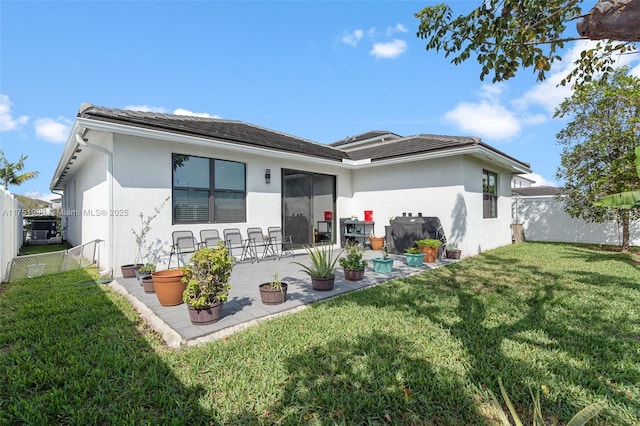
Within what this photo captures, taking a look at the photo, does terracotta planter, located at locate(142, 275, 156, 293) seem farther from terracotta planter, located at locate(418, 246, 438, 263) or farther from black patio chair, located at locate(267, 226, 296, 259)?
terracotta planter, located at locate(418, 246, 438, 263)

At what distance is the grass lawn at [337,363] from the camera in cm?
226

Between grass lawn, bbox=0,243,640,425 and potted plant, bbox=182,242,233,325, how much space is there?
1.71ft

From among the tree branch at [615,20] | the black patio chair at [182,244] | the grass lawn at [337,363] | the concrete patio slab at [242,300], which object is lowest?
the grass lawn at [337,363]

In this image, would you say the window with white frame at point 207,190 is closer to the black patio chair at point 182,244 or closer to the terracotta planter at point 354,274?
→ the black patio chair at point 182,244

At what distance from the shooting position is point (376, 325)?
3.84 m

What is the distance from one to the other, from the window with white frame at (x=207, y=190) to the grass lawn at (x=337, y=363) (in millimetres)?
3199

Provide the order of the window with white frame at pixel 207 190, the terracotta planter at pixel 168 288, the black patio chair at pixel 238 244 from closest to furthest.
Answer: the terracotta planter at pixel 168 288 < the window with white frame at pixel 207 190 < the black patio chair at pixel 238 244

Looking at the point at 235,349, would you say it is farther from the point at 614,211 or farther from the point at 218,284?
the point at 614,211

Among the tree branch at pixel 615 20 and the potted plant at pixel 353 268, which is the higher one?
the tree branch at pixel 615 20

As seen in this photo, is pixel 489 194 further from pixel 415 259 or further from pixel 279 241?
pixel 279 241

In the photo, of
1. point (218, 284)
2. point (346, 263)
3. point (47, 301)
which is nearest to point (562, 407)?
point (218, 284)

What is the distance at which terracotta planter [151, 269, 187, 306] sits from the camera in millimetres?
4504

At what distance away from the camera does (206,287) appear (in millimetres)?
3846

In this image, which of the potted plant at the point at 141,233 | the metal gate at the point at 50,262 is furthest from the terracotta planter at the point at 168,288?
the metal gate at the point at 50,262
